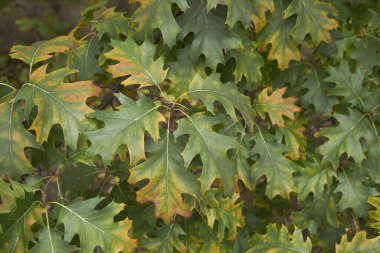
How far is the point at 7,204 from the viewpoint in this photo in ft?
5.50

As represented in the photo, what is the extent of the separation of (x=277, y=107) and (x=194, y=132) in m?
0.54

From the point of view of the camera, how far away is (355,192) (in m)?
2.28

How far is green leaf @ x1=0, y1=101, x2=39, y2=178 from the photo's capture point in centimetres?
175

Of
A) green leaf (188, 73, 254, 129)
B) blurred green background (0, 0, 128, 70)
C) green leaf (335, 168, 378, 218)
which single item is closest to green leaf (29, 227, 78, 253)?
green leaf (188, 73, 254, 129)

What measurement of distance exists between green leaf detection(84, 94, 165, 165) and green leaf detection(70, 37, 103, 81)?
0.55 m

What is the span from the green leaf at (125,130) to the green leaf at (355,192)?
1006 millimetres

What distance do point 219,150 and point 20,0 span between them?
581cm

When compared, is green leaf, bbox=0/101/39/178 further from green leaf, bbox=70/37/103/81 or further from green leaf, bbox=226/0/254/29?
green leaf, bbox=226/0/254/29

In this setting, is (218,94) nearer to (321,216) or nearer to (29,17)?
(321,216)

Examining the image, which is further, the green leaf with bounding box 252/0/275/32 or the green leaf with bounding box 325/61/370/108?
the green leaf with bounding box 325/61/370/108

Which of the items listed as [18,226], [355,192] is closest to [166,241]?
[18,226]

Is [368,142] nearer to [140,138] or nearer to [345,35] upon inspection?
[345,35]

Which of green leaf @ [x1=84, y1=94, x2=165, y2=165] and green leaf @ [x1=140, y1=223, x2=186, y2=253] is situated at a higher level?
green leaf @ [x1=84, y1=94, x2=165, y2=165]

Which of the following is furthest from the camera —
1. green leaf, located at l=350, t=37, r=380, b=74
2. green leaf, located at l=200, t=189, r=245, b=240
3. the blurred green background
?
the blurred green background
